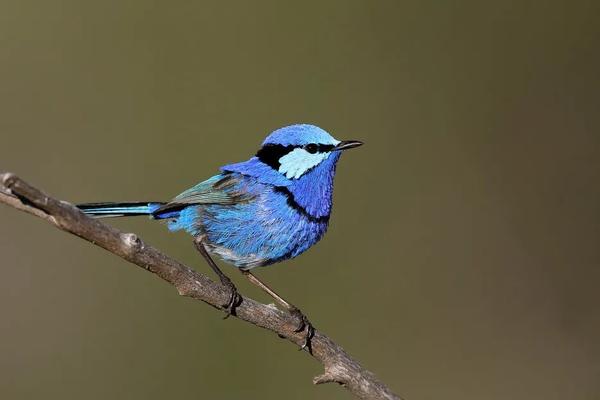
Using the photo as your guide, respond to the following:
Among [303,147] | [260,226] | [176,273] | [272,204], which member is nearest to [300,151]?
[303,147]

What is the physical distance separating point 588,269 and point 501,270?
652mm

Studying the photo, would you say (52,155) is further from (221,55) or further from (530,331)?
(530,331)

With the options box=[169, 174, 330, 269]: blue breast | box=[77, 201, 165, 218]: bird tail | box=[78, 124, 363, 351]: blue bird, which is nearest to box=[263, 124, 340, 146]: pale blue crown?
box=[78, 124, 363, 351]: blue bird

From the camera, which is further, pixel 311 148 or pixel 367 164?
pixel 367 164

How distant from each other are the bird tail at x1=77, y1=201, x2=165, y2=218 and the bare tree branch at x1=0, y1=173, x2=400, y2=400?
70cm

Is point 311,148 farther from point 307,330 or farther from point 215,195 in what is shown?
point 307,330

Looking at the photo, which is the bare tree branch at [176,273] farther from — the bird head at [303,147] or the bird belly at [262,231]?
the bird head at [303,147]

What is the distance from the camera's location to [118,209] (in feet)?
12.1

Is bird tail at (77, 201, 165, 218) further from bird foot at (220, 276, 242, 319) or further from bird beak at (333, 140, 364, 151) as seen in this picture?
bird beak at (333, 140, 364, 151)

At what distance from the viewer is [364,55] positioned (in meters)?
7.02

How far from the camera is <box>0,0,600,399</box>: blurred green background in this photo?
20.1 feet

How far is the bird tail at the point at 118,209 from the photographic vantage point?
3.62 m

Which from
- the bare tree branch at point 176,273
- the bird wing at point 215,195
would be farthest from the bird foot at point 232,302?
the bird wing at point 215,195

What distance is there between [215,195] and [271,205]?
29 cm
